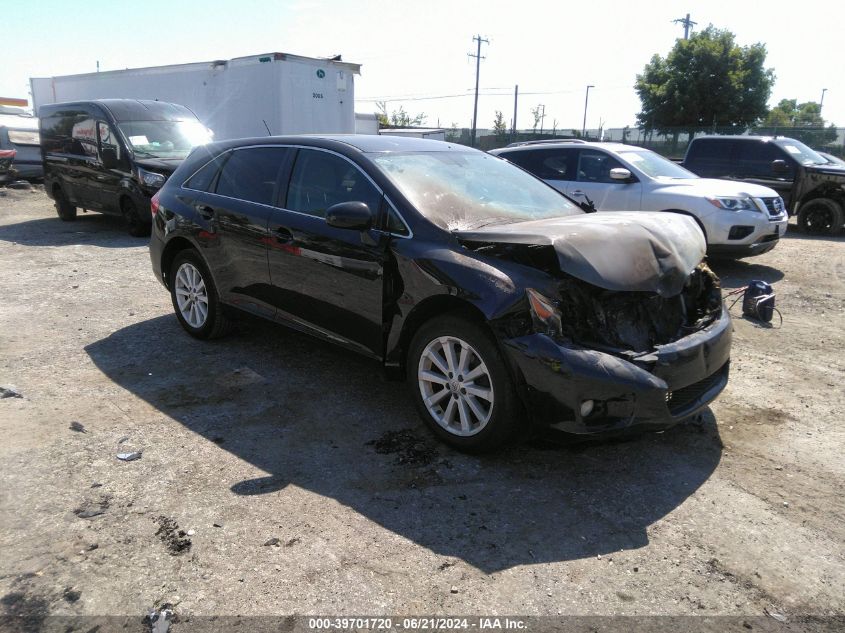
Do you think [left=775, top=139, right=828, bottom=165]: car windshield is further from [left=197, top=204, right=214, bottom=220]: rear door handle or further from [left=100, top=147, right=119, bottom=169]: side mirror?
[left=100, top=147, right=119, bottom=169]: side mirror

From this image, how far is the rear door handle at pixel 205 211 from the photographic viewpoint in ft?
16.8

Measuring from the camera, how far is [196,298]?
17.9 feet

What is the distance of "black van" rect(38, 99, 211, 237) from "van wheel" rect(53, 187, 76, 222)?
0.17 feet

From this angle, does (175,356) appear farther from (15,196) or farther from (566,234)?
(15,196)

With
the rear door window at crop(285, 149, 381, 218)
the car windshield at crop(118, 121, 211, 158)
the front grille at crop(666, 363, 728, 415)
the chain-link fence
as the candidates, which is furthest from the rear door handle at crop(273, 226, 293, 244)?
the chain-link fence

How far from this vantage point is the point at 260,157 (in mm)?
4914

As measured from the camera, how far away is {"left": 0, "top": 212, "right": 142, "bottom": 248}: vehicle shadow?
10391 mm

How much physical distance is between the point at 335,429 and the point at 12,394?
2.32m

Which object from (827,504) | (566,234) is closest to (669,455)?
(827,504)

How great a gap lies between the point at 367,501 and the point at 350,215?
1.62m

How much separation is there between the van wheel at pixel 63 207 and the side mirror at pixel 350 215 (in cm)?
1066

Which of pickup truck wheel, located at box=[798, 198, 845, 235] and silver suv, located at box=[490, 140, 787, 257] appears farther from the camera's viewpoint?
pickup truck wheel, located at box=[798, 198, 845, 235]

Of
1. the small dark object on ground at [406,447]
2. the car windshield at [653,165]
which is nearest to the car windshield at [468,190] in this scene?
the small dark object on ground at [406,447]

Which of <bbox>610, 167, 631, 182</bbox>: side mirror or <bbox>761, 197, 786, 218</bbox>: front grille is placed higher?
<bbox>610, 167, 631, 182</bbox>: side mirror
